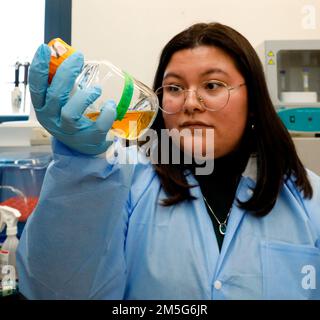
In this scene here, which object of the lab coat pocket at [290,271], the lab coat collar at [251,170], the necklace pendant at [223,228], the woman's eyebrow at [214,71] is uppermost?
the woman's eyebrow at [214,71]

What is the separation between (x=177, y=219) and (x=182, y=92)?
1.16ft

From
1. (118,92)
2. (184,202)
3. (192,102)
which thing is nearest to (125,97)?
(118,92)

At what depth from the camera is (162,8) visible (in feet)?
6.04

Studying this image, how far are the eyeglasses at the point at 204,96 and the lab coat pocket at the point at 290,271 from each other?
0.40m

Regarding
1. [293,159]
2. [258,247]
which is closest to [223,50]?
[293,159]

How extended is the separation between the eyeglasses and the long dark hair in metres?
A: 0.11

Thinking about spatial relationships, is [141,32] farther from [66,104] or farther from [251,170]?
[66,104]

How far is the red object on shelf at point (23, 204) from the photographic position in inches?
53.2

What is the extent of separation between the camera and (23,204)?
140 cm

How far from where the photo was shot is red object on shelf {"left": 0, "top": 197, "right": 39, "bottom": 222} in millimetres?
1352

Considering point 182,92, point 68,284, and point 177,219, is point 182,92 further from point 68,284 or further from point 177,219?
point 68,284

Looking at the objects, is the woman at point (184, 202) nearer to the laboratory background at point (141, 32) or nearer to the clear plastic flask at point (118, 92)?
the clear plastic flask at point (118, 92)

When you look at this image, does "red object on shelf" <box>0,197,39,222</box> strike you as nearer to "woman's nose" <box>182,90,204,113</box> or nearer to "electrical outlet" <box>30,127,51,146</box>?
"electrical outlet" <box>30,127,51,146</box>

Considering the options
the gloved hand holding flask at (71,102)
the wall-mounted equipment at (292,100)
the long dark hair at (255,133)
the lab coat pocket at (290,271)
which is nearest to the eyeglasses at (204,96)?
the long dark hair at (255,133)
